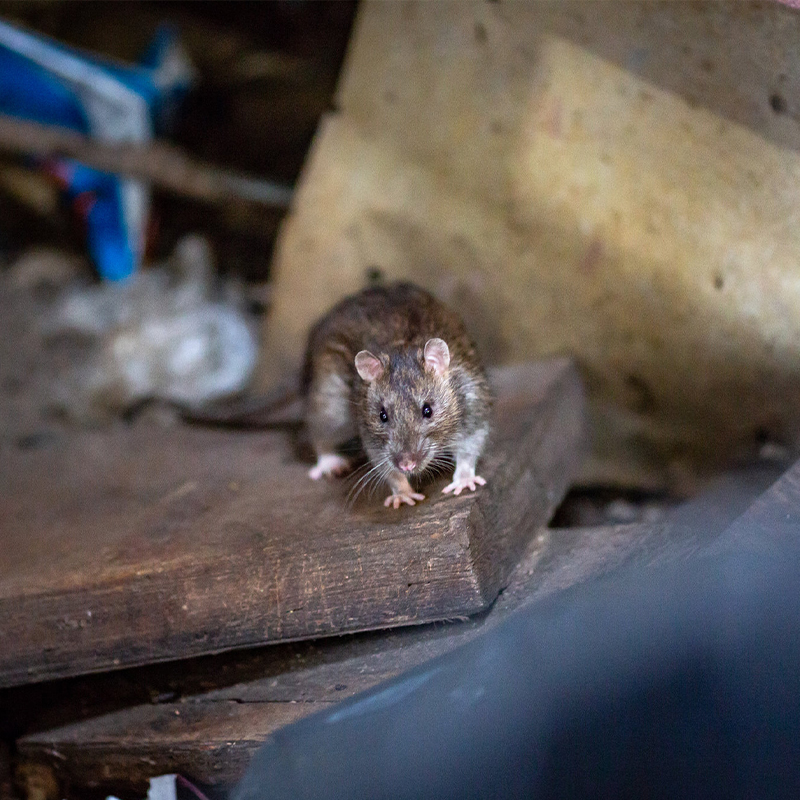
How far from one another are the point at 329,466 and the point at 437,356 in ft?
2.43

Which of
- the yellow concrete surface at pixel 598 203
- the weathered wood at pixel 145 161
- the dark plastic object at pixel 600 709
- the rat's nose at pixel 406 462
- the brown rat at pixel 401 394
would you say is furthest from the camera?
the weathered wood at pixel 145 161

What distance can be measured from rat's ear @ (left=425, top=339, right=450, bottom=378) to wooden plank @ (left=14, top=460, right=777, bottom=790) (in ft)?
2.22

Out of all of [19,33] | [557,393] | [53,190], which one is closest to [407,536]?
[557,393]

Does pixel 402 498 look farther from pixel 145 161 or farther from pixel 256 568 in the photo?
pixel 145 161

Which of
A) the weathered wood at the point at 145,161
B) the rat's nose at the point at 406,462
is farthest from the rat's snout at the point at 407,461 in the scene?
the weathered wood at the point at 145,161

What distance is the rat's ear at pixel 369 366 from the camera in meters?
2.85

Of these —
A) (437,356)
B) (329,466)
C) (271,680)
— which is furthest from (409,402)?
(271,680)

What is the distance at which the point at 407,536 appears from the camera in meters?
2.48

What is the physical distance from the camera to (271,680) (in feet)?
9.12

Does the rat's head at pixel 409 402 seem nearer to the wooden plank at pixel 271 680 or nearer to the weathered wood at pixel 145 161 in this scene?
the wooden plank at pixel 271 680

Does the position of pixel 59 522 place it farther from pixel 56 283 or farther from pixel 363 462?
pixel 56 283

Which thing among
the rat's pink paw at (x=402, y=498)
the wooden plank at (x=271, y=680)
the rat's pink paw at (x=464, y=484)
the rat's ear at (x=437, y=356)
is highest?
the rat's ear at (x=437, y=356)

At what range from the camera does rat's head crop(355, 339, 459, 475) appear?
9.08 feet

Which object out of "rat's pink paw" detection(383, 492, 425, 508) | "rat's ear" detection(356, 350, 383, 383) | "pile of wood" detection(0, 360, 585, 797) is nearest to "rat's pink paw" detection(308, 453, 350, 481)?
"pile of wood" detection(0, 360, 585, 797)
